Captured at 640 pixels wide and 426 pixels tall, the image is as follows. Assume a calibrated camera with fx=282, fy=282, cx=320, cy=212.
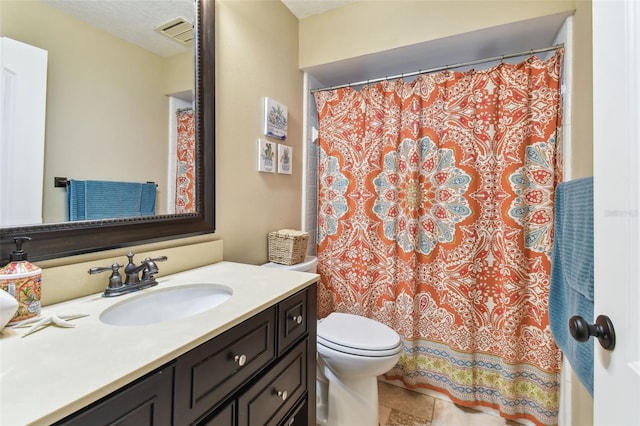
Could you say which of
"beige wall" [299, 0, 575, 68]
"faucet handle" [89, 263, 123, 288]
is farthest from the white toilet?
"beige wall" [299, 0, 575, 68]

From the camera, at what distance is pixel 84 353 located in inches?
21.7

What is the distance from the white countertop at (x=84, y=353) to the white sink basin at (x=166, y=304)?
0.11 feet

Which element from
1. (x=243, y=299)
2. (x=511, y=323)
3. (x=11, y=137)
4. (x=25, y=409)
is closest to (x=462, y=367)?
(x=511, y=323)

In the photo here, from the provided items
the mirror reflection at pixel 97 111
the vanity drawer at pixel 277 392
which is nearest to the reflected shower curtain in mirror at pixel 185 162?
the mirror reflection at pixel 97 111

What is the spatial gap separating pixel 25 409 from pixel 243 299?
1.60 ft

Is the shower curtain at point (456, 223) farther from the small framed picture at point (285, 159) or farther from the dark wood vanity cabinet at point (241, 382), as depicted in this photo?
the dark wood vanity cabinet at point (241, 382)

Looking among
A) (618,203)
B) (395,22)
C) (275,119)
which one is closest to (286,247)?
(275,119)

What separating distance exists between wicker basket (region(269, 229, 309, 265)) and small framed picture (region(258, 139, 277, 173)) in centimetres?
37

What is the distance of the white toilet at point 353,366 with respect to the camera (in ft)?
4.32

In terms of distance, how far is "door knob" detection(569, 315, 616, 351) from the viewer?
502 millimetres

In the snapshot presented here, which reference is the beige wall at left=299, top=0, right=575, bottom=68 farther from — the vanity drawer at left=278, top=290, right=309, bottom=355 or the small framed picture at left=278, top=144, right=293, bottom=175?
the vanity drawer at left=278, top=290, right=309, bottom=355

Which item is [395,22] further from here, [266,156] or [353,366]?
[353,366]

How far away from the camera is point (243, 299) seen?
2.78 ft

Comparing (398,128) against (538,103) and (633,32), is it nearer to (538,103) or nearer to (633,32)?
(538,103)
